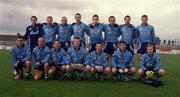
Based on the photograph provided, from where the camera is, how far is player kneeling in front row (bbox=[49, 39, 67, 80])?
1062 cm

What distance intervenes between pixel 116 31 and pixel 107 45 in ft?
1.78

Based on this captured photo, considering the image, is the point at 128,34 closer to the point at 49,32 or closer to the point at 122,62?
the point at 122,62

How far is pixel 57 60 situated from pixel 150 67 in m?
2.67

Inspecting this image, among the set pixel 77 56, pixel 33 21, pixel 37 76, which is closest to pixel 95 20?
pixel 77 56

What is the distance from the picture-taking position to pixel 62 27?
38.8ft

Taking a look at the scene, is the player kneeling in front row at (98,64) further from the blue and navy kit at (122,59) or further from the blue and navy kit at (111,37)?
the blue and navy kit at (111,37)

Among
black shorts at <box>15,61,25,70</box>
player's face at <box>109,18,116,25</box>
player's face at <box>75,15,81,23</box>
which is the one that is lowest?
black shorts at <box>15,61,25,70</box>

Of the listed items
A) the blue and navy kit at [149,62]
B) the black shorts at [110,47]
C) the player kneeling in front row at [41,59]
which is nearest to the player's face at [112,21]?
the black shorts at [110,47]

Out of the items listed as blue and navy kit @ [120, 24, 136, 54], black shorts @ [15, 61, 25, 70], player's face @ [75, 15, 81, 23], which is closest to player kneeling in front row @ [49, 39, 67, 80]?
black shorts @ [15, 61, 25, 70]

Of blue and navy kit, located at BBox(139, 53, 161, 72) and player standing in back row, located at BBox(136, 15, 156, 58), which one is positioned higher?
player standing in back row, located at BBox(136, 15, 156, 58)

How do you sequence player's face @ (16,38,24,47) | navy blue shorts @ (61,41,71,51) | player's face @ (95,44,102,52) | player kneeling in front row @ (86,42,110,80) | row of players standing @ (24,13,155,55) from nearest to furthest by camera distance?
player kneeling in front row @ (86,42,110,80)
player's face @ (95,44,102,52)
player's face @ (16,38,24,47)
row of players standing @ (24,13,155,55)
navy blue shorts @ (61,41,71,51)

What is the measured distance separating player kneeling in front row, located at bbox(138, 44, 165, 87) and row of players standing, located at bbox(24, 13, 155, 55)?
952 mm

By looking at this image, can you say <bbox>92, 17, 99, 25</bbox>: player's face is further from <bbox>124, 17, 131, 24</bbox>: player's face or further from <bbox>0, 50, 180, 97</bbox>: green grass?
<bbox>0, 50, 180, 97</bbox>: green grass

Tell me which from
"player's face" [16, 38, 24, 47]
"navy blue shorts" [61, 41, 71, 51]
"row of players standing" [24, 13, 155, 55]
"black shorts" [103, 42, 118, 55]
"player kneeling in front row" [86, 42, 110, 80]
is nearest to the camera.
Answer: "player kneeling in front row" [86, 42, 110, 80]
